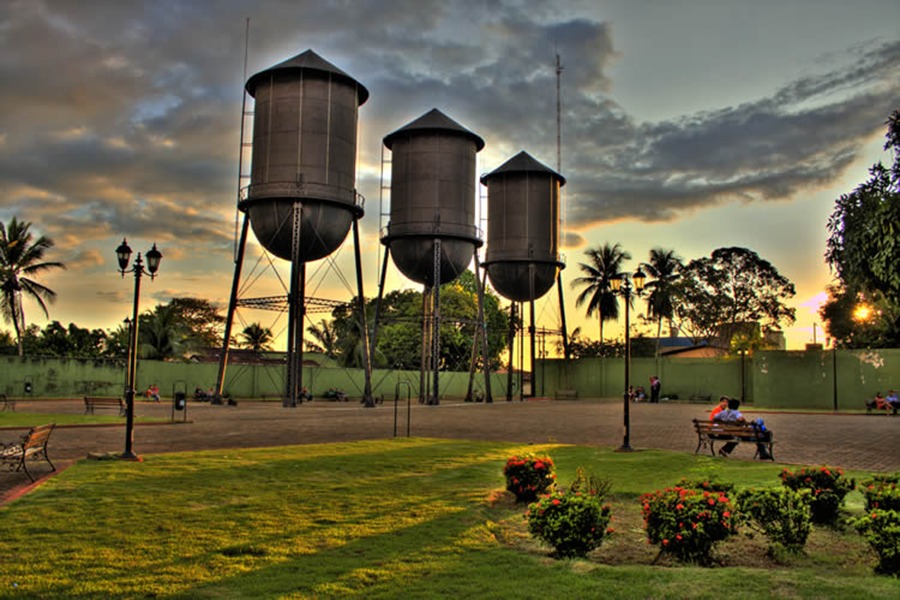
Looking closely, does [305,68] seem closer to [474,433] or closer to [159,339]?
[474,433]

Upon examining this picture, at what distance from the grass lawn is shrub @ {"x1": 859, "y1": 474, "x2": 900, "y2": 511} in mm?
579

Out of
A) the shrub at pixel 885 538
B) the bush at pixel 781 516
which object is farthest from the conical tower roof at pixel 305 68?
the shrub at pixel 885 538

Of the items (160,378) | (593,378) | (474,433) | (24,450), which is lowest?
(474,433)

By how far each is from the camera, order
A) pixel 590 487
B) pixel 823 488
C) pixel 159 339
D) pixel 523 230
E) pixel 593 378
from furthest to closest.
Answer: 1. pixel 593 378
2. pixel 159 339
3. pixel 523 230
4. pixel 590 487
5. pixel 823 488

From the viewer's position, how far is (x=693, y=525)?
24.6 feet

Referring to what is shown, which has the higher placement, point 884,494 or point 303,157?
point 303,157

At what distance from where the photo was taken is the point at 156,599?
6.27 metres

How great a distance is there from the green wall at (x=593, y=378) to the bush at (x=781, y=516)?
2202 cm

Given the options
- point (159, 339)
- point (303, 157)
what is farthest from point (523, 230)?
point (159, 339)

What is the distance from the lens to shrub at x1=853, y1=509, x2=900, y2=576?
22.9 feet

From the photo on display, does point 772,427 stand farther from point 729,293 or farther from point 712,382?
point 729,293

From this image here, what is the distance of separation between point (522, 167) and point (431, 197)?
35.6 feet

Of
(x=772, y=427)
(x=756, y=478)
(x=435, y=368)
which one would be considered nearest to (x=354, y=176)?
(x=435, y=368)

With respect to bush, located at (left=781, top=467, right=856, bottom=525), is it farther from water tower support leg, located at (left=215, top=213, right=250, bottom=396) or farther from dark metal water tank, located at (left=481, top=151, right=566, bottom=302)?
dark metal water tank, located at (left=481, top=151, right=566, bottom=302)
